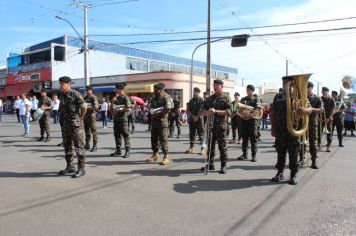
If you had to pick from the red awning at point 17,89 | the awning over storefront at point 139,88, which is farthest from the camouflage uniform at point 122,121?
the red awning at point 17,89

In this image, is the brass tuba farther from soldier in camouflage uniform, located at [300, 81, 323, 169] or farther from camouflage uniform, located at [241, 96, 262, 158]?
camouflage uniform, located at [241, 96, 262, 158]

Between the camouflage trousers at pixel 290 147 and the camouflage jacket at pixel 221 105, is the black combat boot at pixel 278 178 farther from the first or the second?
the camouflage jacket at pixel 221 105

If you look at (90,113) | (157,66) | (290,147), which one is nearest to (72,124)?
(90,113)

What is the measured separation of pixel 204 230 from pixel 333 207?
2.18 metres

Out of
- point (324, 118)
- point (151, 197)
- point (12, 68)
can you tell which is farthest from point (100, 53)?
point (151, 197)

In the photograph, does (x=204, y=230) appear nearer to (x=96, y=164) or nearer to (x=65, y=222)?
(x=65, y=222)

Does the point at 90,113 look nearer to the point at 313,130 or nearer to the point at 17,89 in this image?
the point at 313,130

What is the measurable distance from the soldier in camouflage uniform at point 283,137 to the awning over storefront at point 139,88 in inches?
1070

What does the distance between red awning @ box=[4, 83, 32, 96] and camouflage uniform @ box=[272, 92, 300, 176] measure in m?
50.4

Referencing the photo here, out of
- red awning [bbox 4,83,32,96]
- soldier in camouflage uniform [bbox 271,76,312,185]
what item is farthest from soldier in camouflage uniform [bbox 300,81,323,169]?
red awning [bbox 4,83,32,96]

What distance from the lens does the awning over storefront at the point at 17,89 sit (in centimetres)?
5285

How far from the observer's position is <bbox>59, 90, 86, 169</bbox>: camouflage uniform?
753 centimetres

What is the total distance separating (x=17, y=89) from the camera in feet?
181

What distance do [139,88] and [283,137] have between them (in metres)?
29.6
